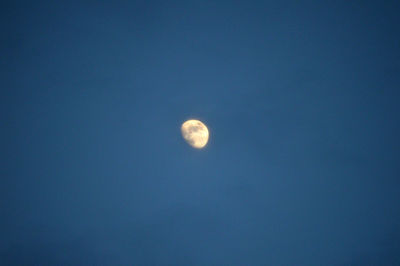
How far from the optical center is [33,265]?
17.8 m

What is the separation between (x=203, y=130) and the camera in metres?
13.0

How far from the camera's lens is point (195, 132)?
13.0 meters

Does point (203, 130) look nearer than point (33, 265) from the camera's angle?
Yes

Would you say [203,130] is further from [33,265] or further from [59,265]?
[33,265]

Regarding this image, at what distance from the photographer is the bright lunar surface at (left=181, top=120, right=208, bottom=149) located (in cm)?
1293

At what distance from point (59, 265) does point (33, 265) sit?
196 cm

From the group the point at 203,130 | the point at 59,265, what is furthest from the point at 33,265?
the point at 203,130

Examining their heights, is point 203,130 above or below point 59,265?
above

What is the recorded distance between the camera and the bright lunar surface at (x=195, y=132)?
42.4ft

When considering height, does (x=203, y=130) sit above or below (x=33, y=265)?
above

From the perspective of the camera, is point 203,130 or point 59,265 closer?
point 203,130

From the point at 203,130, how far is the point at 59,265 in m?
16.2
